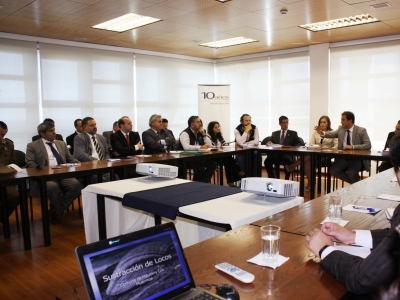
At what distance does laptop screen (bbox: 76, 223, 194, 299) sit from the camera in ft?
3.16

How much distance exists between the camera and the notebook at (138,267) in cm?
96

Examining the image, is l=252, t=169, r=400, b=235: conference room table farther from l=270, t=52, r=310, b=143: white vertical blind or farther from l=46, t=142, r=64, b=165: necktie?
l=270, t=52, r=310, b=143: white vertical blind

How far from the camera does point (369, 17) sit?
217 inches

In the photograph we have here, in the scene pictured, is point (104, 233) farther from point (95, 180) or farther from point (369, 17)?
point (369, 17)

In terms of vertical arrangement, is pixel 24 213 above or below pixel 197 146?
below

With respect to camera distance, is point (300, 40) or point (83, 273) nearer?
point (83, 273)

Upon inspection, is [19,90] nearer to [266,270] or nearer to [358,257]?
[266,270]

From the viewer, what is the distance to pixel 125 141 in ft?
17.7

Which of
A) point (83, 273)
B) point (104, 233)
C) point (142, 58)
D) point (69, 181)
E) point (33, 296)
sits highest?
point (142, 58)

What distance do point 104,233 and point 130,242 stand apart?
2287mm

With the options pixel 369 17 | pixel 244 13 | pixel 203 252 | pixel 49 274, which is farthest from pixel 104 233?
pixel 369 17

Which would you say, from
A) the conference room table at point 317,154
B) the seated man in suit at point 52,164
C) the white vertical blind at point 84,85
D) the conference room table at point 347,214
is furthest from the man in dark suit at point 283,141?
the conference room table at point 347,214

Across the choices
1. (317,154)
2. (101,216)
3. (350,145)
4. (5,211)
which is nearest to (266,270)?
(101,216)

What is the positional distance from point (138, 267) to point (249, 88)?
8113 millimetres
